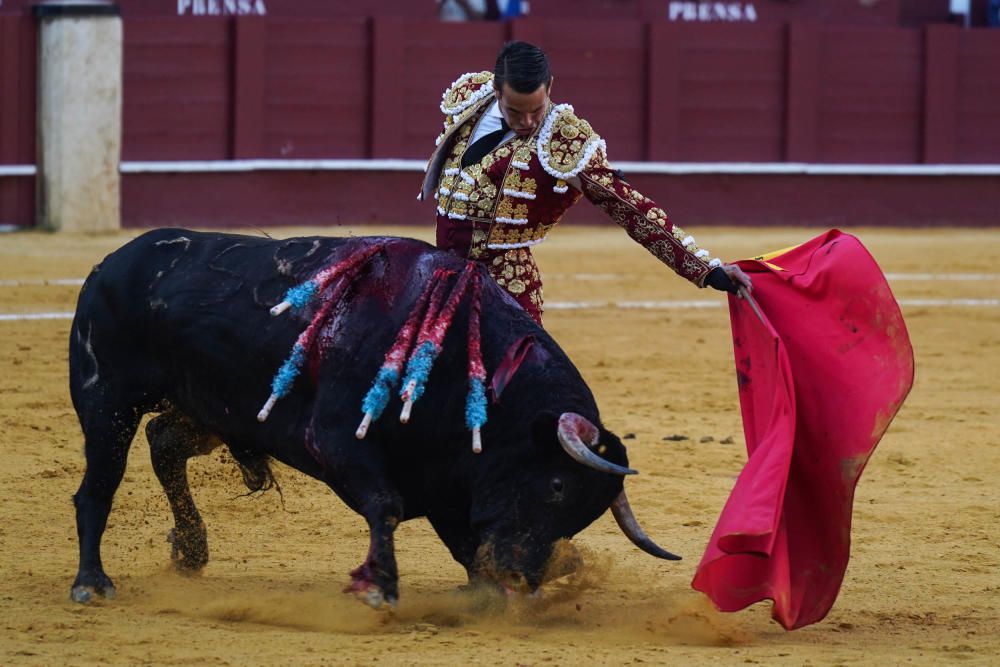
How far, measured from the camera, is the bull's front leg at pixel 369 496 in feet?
10.4

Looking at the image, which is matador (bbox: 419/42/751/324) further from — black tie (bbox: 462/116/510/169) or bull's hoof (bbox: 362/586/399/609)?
bull's hoof (bbox: 362/586/399/609)

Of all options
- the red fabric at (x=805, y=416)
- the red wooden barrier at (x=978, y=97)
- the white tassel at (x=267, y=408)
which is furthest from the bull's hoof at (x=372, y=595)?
the red wooden barrier at (x=978, y=97)

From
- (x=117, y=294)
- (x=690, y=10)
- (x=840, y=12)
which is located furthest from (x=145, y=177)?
(x=117, y=294)

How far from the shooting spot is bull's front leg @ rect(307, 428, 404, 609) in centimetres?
316

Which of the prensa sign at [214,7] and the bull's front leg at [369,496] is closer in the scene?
the bull's front leg at [369,496]

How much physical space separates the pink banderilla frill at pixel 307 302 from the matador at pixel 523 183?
30 centimetres

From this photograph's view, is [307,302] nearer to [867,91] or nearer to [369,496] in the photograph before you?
[369,496]

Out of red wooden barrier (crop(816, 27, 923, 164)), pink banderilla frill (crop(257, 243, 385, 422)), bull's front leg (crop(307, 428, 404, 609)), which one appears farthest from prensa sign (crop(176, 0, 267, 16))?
bull's front leg (crop(307, 428, 404, 609))

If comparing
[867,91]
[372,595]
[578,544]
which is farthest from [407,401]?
[867,91]

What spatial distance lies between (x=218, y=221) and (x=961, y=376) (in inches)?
216

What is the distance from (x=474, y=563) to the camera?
3312mm

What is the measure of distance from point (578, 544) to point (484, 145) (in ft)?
3.51

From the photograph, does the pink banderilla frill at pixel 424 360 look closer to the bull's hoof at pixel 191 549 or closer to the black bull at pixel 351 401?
the black bull at pixel 351 401

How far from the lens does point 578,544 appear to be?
4082 millimetres
